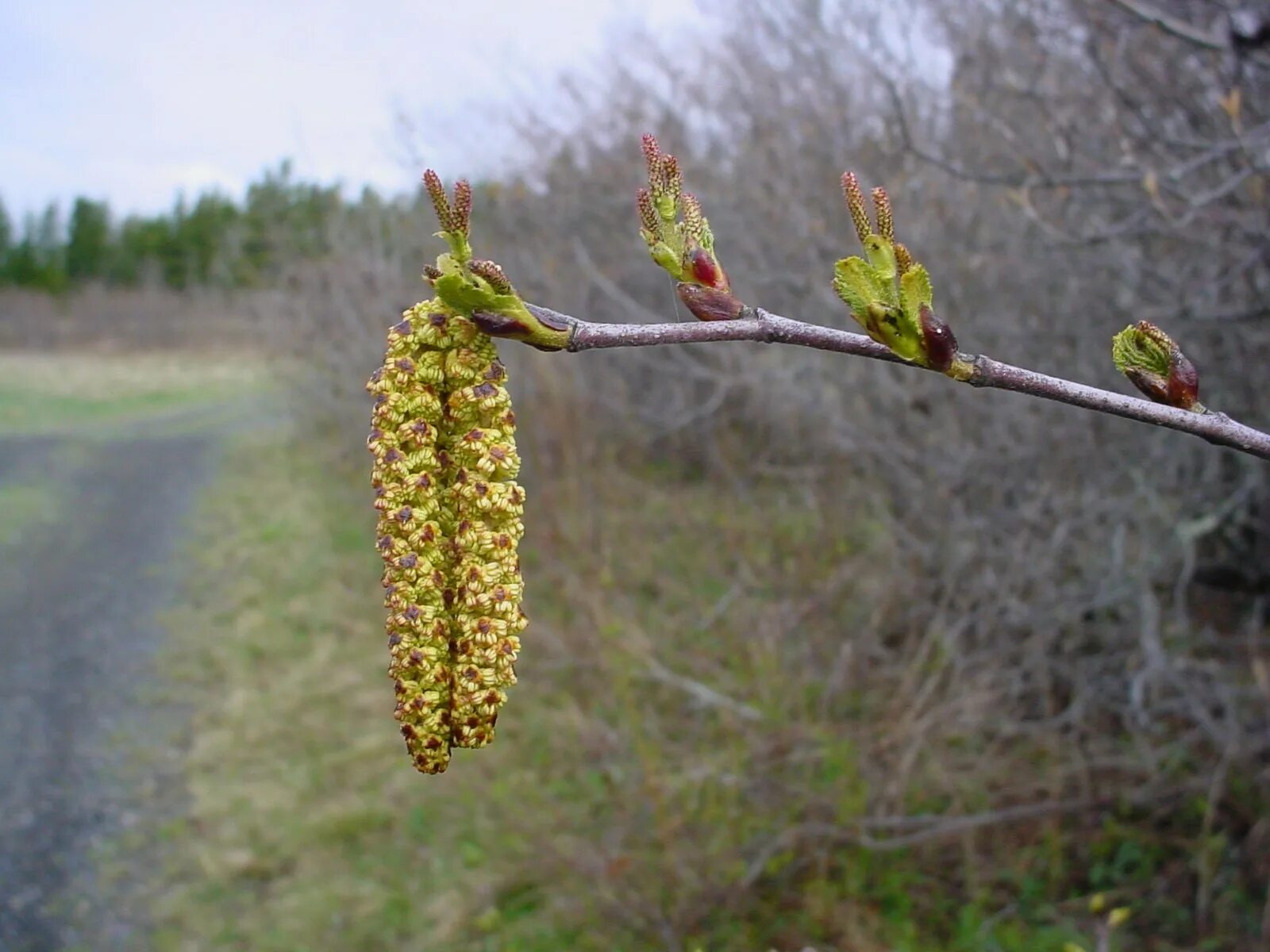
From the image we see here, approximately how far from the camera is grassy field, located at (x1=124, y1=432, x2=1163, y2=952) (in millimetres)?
4668

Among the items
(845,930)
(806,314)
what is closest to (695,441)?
(806,314)

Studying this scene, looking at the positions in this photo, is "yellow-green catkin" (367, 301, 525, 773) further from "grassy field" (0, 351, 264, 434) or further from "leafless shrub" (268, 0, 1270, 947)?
"grassy field" (0, 351, 264, 434)

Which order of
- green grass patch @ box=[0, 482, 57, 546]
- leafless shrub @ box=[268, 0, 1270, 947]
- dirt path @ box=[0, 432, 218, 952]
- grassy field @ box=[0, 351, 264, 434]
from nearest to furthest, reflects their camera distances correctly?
1. leafless shrub @ box=[268, 0, 1270, 947]
2. dirt path @ box=[0, 432, 218, 952]
3. green grass patch @ box=[0, 482, 57, 546]
4. grassy field @ box=[0, 351, 264, 434]

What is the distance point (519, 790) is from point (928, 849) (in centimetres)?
222

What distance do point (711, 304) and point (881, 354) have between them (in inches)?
7.0

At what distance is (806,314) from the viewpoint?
615cm

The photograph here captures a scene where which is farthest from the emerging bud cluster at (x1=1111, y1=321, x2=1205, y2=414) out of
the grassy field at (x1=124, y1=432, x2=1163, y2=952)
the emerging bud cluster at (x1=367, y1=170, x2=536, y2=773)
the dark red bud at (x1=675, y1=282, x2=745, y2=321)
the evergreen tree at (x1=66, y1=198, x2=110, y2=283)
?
the evergreen tree at (x1=66, y1=198, x2=110, y2=283)

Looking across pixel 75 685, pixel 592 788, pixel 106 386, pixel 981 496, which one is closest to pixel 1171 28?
pixel 981 496

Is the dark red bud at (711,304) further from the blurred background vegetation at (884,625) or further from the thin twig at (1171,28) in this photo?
the blurred background vegetation at (884,625)

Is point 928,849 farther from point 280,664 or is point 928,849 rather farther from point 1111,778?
point 280,664

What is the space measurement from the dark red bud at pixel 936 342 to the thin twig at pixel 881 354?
0.02 meters

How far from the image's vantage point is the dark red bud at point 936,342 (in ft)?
3.59

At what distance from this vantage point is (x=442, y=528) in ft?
3.88

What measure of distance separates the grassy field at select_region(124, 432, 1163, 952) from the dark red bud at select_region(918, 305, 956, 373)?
383 centimetres
